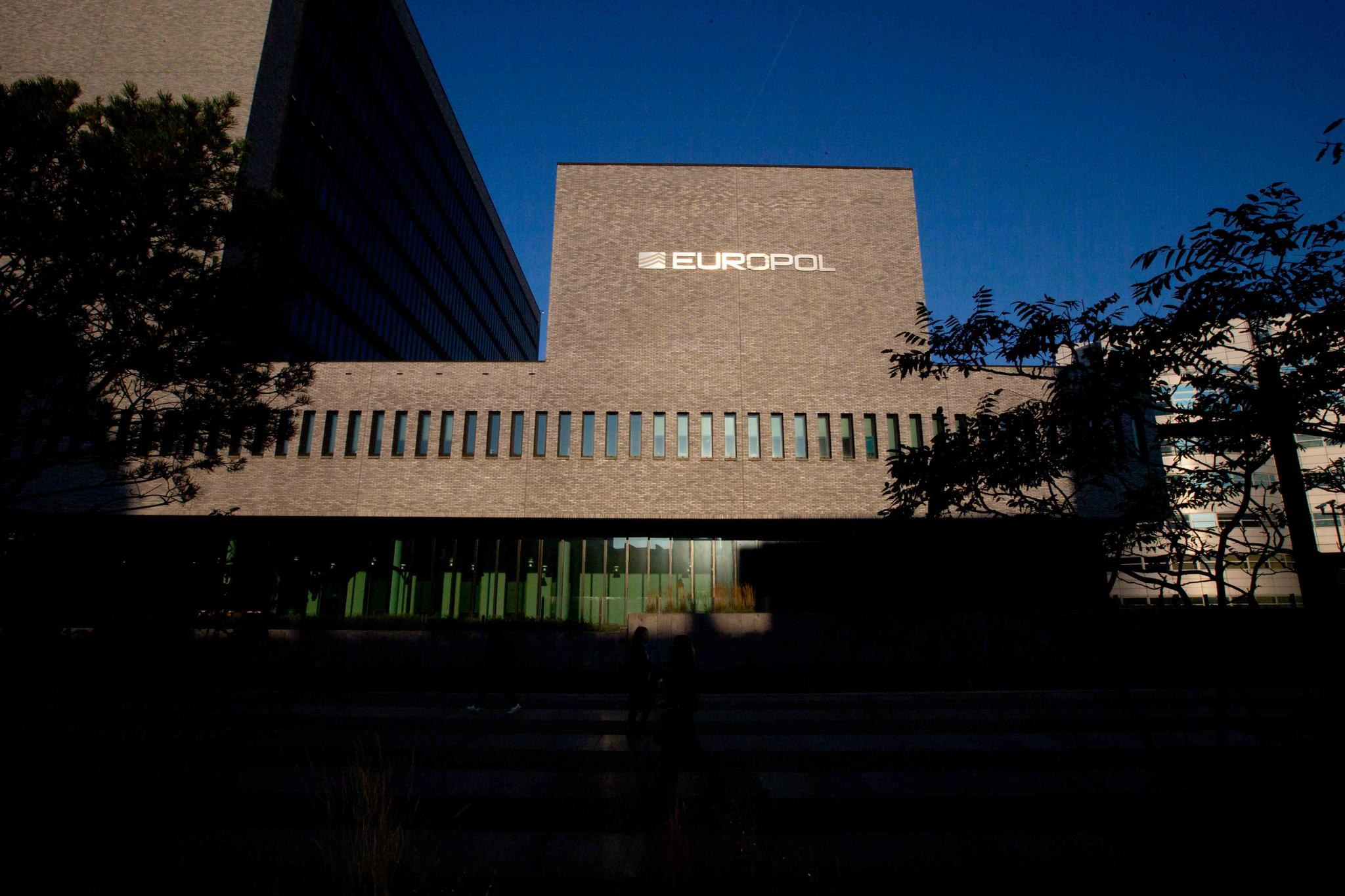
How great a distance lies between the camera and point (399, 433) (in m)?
26.3

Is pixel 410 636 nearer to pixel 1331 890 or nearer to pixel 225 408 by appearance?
pixel 225 408

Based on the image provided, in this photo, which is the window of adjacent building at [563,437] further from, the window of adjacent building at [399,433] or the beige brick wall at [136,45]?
the beige brick wall at [136,45]

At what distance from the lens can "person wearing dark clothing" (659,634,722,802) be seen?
21.9 ft

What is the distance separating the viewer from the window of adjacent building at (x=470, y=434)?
26141 mm

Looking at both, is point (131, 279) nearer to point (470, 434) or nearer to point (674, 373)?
point (470, 434)

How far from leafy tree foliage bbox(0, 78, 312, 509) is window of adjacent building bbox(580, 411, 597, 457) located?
1636 centimetres

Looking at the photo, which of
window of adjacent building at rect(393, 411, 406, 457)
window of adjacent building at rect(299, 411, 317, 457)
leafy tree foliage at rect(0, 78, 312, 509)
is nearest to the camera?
leafy tree foliage at rect(0, 78, 312, 509)

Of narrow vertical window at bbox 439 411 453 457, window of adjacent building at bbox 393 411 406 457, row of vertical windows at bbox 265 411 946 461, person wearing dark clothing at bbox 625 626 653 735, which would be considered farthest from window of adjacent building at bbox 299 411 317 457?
person wearing dark clothing at bbox 625 626 653 735

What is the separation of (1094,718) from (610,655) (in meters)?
12.0

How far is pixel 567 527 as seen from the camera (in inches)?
1055

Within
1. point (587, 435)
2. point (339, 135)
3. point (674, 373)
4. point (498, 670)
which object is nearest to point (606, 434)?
point (587, 435)

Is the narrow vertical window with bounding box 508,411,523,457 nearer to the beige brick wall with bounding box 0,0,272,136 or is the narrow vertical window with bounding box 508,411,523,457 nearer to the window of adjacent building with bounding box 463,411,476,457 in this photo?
the window of adjacent building with bounding box 463,411,476,457

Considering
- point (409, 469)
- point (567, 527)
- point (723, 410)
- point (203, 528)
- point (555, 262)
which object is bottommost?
point (203, 528)

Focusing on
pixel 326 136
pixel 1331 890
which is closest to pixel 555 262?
pixel 326 136
